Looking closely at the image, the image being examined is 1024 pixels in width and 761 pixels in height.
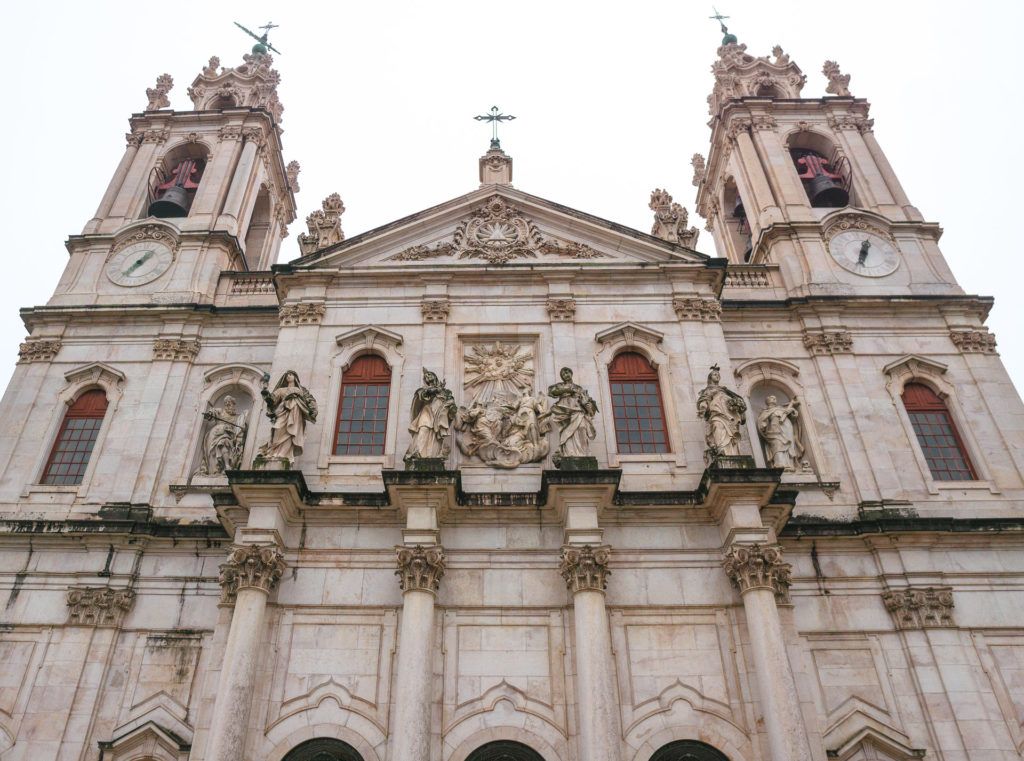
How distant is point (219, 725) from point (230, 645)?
1.29 m

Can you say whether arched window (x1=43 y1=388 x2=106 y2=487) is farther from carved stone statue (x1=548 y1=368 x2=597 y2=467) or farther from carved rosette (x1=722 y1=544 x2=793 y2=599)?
carved rosette (x1=722 y1=544 x2=793 y2=599)

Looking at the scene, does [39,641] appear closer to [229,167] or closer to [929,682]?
[229,167]

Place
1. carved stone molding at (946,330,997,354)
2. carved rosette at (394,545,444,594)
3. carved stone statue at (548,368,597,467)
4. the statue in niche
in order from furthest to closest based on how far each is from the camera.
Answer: carved stone molding at (946,330,997,354) → the statue in niche → carved stone statue at (548,368,597,467) → carved rosette at (394,545,444,594)

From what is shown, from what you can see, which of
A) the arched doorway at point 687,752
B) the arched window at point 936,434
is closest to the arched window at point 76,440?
the arched doorway at point 687,752

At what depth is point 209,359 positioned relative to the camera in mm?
20016

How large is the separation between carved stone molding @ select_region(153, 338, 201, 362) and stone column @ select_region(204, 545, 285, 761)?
24.2 ft

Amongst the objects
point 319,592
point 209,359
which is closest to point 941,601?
point 319,592

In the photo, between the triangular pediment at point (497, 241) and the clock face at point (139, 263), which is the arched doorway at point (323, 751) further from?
the clock face at point (139, 263)

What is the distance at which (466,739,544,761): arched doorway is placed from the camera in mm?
13031

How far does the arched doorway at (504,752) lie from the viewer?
42.8 ft

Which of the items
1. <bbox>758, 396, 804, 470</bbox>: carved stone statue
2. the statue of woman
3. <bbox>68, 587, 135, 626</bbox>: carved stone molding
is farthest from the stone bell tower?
<bbox>68, 587, 135, 626</bbox>: carved stone molding

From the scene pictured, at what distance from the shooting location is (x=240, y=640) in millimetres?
13344

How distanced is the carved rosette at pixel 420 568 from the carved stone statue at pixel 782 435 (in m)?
8.00

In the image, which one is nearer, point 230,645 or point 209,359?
point 230,645
